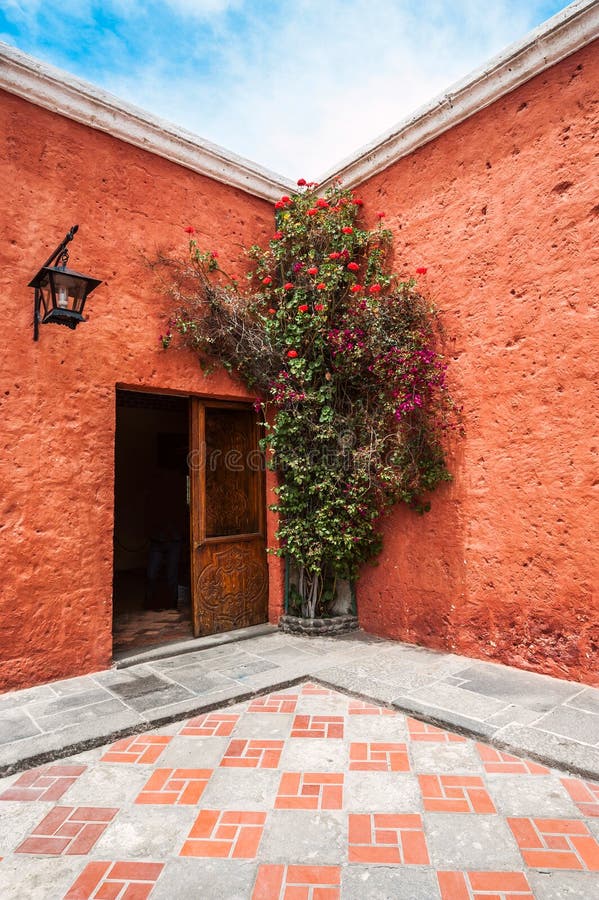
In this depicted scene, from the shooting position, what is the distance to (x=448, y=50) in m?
4.42

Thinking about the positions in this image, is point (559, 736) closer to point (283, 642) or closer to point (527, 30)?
point (283, 642)

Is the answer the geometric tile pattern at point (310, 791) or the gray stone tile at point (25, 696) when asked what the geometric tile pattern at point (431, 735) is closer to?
the geometric tile pattern at point (310, 791)

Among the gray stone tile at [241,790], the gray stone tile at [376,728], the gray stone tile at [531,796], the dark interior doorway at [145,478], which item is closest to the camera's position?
the gray stone tile at [531,796]

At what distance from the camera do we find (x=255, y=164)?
529cm

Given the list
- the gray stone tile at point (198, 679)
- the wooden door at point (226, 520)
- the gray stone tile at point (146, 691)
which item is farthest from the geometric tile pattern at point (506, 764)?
the wooden door at point (226, 520)

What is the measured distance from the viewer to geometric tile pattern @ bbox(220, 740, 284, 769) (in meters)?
2.78

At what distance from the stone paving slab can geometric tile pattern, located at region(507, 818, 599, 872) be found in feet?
1.48

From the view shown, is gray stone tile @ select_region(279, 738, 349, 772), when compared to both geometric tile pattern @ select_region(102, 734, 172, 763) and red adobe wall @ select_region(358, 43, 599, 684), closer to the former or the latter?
geometric tile pattern @ select_region(102, 734, 172, 763)

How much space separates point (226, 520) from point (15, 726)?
8.16ft

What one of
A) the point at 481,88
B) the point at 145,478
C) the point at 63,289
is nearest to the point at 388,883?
the point at 63,289

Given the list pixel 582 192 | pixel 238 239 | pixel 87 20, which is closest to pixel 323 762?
pixel 582 192

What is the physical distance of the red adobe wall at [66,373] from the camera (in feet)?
12.5

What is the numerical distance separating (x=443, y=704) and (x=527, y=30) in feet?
15.5

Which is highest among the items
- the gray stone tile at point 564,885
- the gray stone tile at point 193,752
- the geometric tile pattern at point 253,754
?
the gray stone tile at point 564,885
